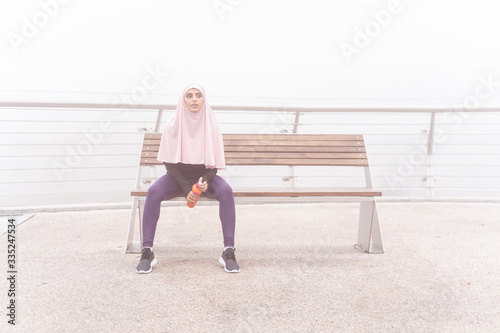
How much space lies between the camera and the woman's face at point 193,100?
286 centimetres

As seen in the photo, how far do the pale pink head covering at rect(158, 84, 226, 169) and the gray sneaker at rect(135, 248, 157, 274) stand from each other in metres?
0.63

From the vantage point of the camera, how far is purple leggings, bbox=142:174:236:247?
279 centimetres

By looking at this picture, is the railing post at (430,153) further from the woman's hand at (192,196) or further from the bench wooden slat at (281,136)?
the woman's hand at (192,196)

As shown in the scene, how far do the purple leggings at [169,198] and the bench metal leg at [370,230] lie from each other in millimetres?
1063

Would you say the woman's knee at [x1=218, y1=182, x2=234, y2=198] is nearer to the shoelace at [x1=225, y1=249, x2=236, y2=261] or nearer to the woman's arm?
the woman's arm

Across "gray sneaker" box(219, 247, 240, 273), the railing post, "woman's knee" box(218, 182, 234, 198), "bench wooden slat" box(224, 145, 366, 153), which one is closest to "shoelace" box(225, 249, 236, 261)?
"gray sneaker" box(219, 247, 240, 273)

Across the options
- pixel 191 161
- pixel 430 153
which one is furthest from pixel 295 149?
pixel 430 153

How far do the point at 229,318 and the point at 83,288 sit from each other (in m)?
0.92

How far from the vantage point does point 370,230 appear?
3127mm

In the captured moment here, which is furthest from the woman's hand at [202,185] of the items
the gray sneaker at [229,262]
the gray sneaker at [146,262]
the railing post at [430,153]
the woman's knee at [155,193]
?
the railing post at [430,153]

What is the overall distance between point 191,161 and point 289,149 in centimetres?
95

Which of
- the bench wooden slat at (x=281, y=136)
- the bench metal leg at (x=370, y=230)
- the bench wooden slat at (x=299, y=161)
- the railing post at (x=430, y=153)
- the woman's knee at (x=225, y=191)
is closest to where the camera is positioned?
the woman's knee at (x=225, y=191)

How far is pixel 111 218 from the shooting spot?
424 centimetres

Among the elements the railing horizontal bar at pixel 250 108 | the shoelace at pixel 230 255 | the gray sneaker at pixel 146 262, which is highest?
the railing horizontal bar at pixel 250 108
